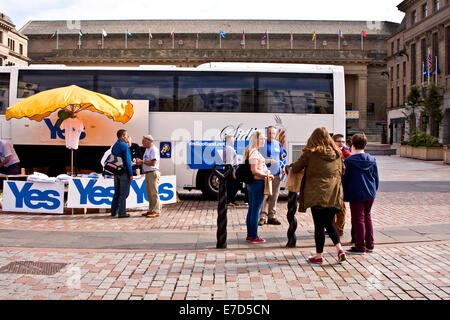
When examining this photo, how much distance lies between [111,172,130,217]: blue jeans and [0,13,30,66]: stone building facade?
204 ft

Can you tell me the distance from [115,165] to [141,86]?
4479mm

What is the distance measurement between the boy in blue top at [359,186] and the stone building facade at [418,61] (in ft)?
135

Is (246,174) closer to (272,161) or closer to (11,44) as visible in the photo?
(272,161)

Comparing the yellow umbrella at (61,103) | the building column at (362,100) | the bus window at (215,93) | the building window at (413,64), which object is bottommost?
the yellow umbrella at (61,103)

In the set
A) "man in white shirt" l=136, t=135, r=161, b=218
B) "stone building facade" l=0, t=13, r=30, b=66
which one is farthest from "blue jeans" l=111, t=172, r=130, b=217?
"stone building facade" l=0, t=13, r=30, b=66

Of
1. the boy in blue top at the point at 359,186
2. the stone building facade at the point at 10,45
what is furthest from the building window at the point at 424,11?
the boy in blue top at the point at 359,186

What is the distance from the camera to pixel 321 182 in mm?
6219

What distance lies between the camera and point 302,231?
8.77 metres

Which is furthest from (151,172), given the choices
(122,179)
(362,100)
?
(362,100)

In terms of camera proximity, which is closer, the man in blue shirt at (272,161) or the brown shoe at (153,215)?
the man in blue shirt at (272,161)

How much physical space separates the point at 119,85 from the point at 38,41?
264ft

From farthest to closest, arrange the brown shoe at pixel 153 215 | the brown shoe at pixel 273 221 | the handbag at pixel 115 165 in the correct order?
1. the brown shoe at pixel 153 215
2. the handbag at pixel 115 165
3. the brown shoe at pixel 273 221

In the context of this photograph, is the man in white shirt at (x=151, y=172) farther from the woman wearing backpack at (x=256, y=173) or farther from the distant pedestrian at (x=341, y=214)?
the distant pedestrian at (x=341, y=214)

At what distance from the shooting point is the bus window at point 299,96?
546 inches
